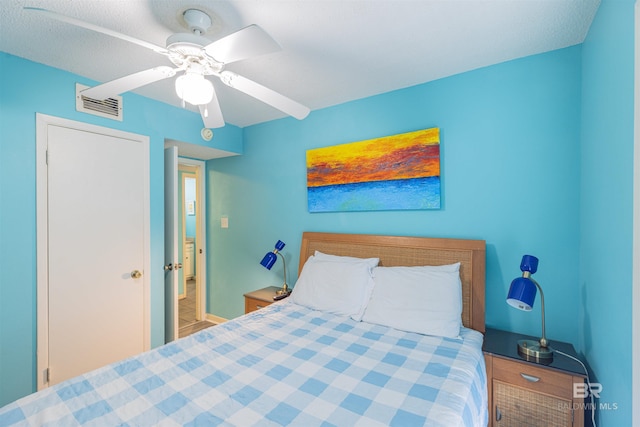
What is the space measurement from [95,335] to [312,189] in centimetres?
218

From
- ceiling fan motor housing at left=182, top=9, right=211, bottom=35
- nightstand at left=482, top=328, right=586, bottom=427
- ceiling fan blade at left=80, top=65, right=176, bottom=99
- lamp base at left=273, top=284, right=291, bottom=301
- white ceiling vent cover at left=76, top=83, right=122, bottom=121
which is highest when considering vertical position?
ceiling fan motor housing at left=182, top=9, right=211, bottom=35

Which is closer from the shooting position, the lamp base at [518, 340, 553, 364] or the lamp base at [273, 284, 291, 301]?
the lamp base at [518, 340, 553, 364]

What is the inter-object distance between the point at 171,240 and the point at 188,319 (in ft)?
5.71

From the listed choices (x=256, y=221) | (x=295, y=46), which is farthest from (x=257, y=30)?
(x=256, y=221)

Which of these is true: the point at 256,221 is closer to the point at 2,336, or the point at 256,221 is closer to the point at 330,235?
the point at 330,235

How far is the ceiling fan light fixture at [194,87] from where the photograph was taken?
4.62 ft

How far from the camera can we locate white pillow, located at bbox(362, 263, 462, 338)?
69.6 inches

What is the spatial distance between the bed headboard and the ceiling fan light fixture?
1638 millimetres

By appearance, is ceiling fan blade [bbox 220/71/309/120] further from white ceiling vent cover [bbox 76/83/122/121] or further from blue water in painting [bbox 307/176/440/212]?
white ceiling vent cover [bbox 76/83/122/121]

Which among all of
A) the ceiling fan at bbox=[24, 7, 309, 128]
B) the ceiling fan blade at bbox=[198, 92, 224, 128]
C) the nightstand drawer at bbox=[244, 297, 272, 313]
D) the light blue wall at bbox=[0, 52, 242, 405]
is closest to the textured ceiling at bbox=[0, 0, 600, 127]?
the light blue wall at bbox=[0, 52, 242, 405]

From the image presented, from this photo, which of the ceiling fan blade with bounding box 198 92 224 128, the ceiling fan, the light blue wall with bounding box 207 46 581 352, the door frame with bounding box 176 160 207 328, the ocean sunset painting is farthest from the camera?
the door frame with bounding box 176 160 207 328

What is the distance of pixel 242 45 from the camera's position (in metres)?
1.21

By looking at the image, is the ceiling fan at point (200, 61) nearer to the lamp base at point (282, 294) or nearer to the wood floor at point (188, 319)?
the lamp base at point (282, 294)

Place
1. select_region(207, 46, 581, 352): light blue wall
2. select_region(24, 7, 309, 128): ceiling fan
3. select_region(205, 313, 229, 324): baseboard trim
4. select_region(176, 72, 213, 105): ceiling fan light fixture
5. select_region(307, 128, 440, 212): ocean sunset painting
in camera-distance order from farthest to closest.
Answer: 1. select_region(205, 313, 229, 324): baseboard trim
2. select_region(307, 128, 440, 212): ocean sunset painting
3. select_region(207, 46, 581, 352): light blue wall
4. select_region(176, 72, 213, 105): ceiling fan light fixture
5. select_region(24, 7, 309, 128): ceiling fan
